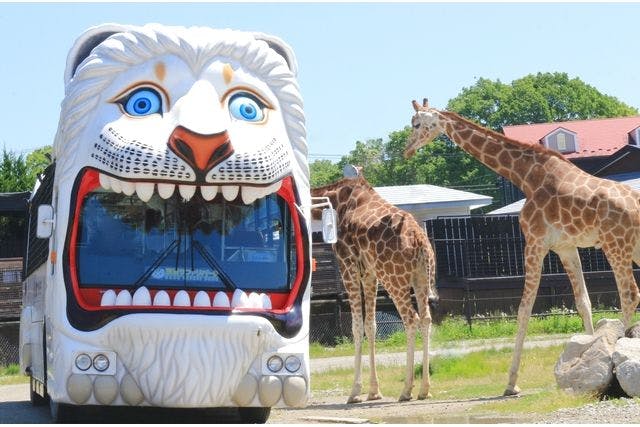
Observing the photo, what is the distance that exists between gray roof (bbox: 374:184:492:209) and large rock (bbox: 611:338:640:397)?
31.0 metres

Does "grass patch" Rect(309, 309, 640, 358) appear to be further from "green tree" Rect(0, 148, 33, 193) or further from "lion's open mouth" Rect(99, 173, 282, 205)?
"green tree" Rect(0, 148, 33, 193)

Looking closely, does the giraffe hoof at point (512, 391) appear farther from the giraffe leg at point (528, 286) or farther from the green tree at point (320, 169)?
the green tree at point (320, 169)

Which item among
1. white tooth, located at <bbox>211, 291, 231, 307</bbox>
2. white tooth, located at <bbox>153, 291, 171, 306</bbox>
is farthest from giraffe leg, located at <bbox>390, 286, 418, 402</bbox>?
white tooth, located at <bbox>153, 291, 171, 306</bbox>

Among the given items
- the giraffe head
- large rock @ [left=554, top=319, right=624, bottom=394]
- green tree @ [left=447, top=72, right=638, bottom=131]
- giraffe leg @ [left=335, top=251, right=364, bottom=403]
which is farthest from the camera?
green tree @ [left=447, top=72, right=638, bottom=131]

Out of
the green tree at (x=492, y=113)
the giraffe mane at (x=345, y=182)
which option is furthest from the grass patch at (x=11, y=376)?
the green tree at (x=492, y=113)

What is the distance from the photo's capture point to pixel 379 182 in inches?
3489

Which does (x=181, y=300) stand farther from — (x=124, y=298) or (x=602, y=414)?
(x=602, y=414)

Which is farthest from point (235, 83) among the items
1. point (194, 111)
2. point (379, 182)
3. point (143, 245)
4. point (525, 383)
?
point (379, 182)

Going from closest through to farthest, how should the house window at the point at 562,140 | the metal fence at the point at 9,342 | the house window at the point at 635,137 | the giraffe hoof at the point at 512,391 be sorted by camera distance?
1. the giraffe hoof at the point at 512,391
2. the metal fence at the point at 9,342
3. the house window at the point at 635,137
4. the house window at the point at 562,140

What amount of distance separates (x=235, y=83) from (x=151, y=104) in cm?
89

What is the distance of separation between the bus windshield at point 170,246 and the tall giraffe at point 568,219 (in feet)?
16.9

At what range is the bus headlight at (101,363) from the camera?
10.9 meters

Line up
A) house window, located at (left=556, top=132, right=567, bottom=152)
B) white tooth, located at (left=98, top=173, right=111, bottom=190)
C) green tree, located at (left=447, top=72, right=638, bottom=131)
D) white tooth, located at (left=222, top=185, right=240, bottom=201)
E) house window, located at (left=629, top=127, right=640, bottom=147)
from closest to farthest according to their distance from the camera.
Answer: white tooth, located at (left=98, top=173, right=111, bottom=190), white tooth, located at (left=222, top=185, right=240, bottom=201), house window, located at (left=629, top=127, right=640, bottom=147), house window, located at (left=556, top=132, right=567, bottom=152), green tree, located at (left=447, top=72, right=638, bottom=131)

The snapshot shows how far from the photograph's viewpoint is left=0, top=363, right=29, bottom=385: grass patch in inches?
878
